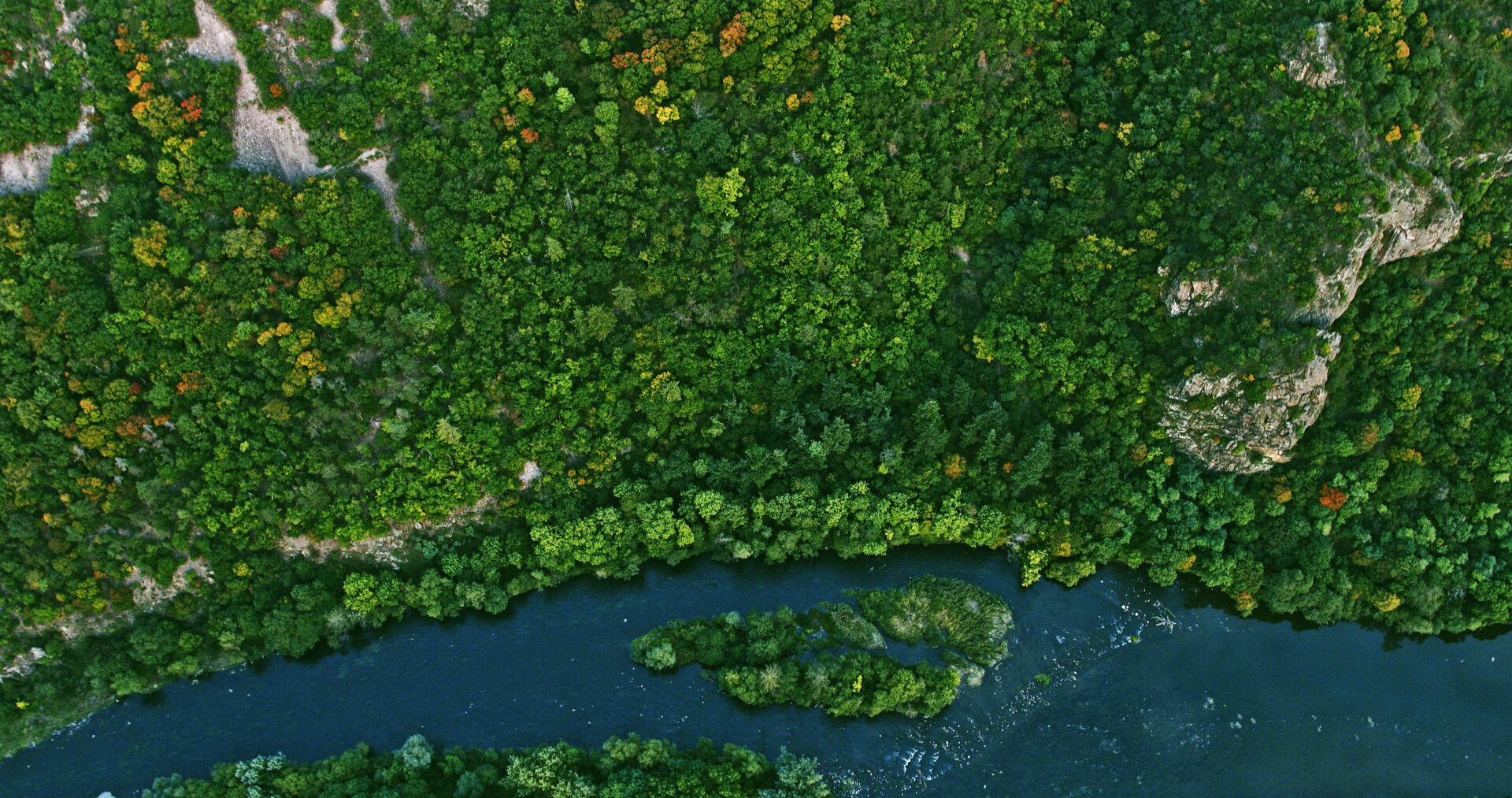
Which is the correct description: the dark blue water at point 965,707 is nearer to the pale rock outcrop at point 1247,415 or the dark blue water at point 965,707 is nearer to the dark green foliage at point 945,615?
the dark green foliage at point 945,615

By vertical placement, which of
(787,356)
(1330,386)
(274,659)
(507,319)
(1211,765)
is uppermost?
(507,319)

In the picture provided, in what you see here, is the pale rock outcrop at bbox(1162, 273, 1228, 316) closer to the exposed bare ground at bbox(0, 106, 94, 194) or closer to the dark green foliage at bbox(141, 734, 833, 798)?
the dark green foliage at bbox(141, 734, 833, 798)

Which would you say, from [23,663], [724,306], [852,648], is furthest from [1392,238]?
[23,663]

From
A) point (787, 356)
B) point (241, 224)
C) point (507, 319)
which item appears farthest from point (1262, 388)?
point (241, 224)

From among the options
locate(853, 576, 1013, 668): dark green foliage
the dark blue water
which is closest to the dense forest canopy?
the dark blue water

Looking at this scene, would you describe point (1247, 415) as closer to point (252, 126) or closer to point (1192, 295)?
point (1192, 295)

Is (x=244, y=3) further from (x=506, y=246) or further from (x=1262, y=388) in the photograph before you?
(x=1262, y=388)
